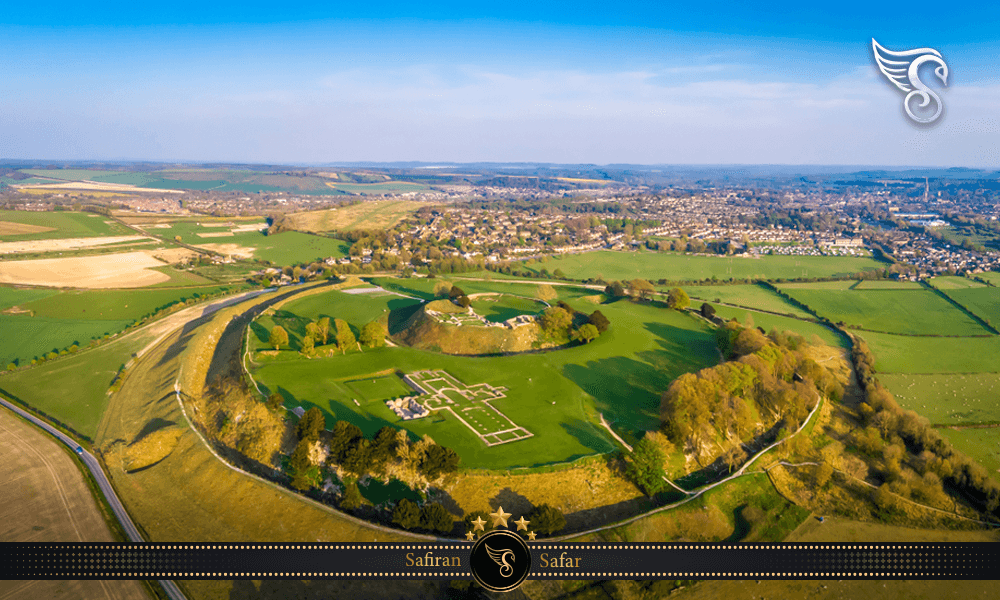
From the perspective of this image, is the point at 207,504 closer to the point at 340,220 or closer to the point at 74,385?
the point at 74,385

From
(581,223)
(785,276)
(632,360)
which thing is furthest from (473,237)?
(632,360)

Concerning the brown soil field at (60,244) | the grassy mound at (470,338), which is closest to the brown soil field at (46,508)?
the grassy mound at (470,338)

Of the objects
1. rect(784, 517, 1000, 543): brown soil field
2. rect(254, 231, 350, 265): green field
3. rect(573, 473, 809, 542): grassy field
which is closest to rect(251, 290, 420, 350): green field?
rect(573, 473, 809, 542): grassy field

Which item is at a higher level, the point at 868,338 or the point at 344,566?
the point at 344,566

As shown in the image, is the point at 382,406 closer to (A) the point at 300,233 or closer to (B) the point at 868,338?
(B) the point at 868,338

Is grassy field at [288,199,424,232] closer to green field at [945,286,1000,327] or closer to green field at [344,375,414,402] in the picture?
green field at [344,375,414,402]
